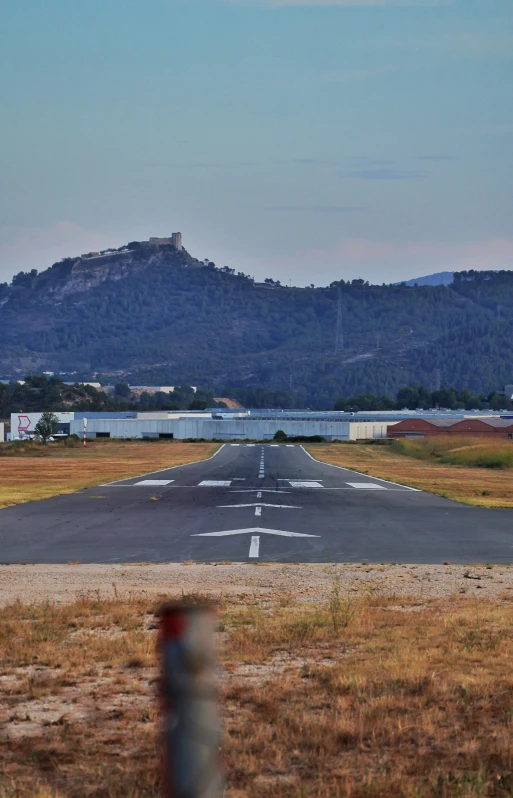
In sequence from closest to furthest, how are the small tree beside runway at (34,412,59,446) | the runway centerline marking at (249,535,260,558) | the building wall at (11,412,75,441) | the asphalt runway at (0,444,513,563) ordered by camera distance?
the runway centerline marking at (249,535,260,558) < the asphalt runway at (0,444,513,563) < the small tree beside runway at (34,412,59,446) < the building wall at (11,412,75,441)

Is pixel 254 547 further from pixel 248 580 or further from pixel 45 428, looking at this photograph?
pixel 45 428

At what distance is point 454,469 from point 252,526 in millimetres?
37736

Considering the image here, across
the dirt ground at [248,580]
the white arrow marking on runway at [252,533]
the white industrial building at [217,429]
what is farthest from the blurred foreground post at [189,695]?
the white industrial building at [217,429]

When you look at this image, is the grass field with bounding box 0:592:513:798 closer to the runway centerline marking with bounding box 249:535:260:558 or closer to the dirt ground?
the dirt ground

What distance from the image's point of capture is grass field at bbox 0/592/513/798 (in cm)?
590

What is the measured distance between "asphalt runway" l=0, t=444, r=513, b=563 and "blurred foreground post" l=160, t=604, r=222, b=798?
1402 centimetres

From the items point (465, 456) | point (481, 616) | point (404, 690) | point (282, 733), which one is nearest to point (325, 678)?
point (404, 690)

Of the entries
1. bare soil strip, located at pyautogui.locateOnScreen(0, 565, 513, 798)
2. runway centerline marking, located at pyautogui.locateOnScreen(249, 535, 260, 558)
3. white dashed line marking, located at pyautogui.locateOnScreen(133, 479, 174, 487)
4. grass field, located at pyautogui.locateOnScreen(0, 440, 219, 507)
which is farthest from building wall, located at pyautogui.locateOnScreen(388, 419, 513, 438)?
bare soil strip, located at pyautogui.locateOnScreen(0, 565, 513, 798)

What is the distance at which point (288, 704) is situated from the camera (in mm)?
7410

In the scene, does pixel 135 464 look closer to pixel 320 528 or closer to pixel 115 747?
pixel 320 528

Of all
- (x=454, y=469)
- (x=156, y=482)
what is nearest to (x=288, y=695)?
(x=156, y=482)

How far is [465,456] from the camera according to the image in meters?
70.8

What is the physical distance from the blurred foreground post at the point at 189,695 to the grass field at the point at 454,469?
1132 inches

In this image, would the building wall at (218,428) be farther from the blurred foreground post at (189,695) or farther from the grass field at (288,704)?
the blurred foreground post at (189,695)
